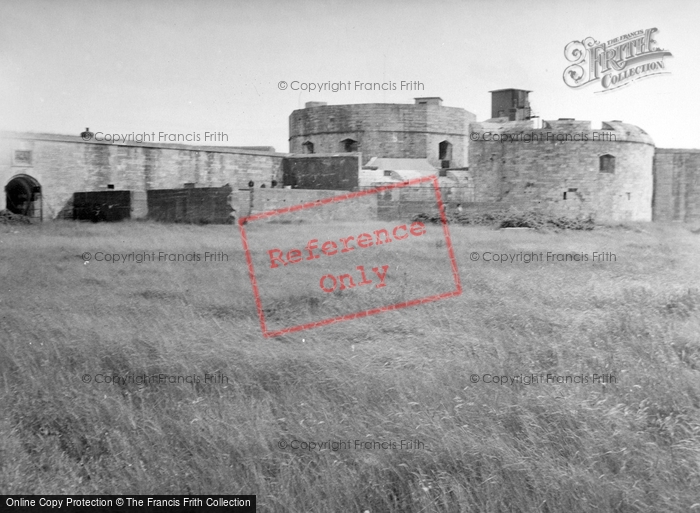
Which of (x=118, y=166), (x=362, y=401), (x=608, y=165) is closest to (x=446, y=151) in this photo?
(x=608, y=165)

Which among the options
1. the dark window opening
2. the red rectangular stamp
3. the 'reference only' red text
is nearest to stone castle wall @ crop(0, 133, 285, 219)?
the dark window opening

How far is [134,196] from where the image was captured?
80.1 ft

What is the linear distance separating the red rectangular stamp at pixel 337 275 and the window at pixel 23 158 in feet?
37.8

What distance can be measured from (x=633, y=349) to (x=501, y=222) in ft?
60.0

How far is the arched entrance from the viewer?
88.8 feet

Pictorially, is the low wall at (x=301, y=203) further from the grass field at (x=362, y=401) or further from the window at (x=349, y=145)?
the grass field at (x=362, y=401)

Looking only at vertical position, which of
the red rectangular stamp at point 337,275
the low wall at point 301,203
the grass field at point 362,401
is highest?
the low wall at point 301,203

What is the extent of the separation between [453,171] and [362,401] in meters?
29.3

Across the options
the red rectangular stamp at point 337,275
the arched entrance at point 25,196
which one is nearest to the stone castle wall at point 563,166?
the red rectangular stamp at point 337,275

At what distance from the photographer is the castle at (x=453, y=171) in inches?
1077

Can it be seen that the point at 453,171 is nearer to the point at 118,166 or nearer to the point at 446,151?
the point at 446,151

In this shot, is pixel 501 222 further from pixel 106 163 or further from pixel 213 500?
pixel 213 500

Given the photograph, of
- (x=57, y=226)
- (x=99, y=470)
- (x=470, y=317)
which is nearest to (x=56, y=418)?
(x=99, y=470)

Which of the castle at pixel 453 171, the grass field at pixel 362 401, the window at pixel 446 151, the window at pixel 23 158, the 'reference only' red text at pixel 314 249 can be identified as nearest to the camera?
the grass field at pixel 362 401
